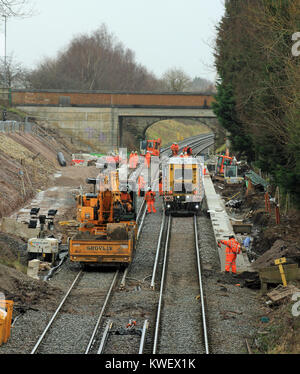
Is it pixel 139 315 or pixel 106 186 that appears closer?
pixel 139 315

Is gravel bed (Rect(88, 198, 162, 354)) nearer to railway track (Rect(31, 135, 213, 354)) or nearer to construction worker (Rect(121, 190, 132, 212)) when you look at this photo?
railway track (Rect(31, 135, 213, 354))

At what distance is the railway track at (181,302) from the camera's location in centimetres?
1313

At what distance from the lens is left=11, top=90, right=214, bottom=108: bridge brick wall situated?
65.1 m

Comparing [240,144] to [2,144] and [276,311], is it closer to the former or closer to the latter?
[2,144]

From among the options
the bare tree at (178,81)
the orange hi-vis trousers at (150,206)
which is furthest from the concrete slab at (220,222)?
the bare tree at (178,81)

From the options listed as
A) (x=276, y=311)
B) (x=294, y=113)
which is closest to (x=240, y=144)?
(x=294, y=113)

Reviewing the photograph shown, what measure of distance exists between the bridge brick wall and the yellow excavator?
42.5 m

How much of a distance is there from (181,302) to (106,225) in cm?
545

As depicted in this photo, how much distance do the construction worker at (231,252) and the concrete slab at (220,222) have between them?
416mm

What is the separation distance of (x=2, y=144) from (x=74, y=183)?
5397 millimetres

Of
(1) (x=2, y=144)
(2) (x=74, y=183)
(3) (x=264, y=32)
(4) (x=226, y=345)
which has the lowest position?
(4) (x=226, y=345)

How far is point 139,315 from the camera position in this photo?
1515cm

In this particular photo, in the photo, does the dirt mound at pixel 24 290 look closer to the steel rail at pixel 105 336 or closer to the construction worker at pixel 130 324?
the steel rail at pixel 105 336

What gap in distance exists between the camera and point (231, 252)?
1911 cm
